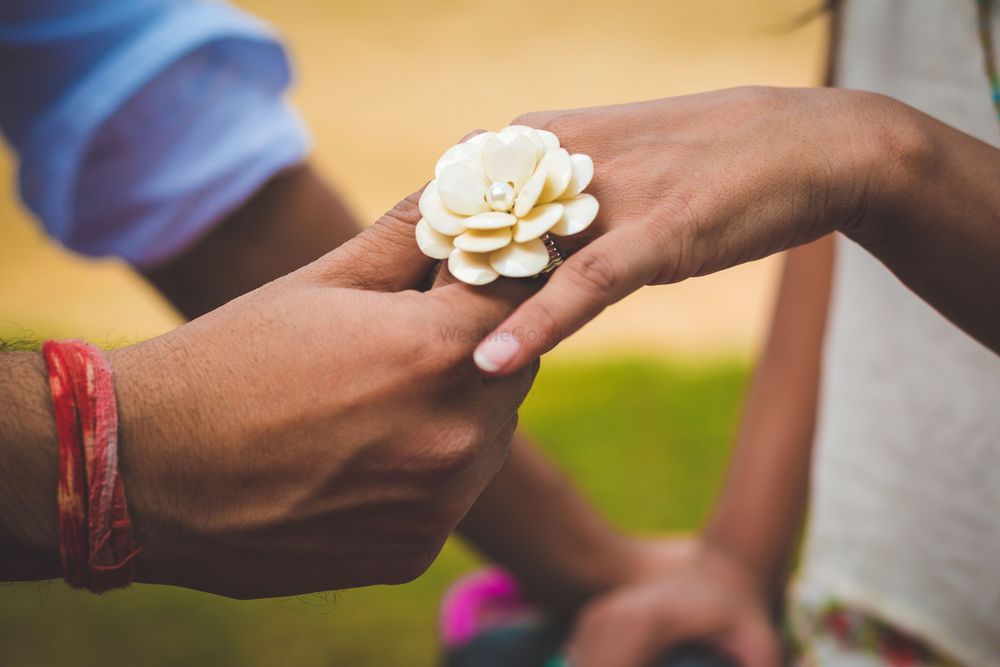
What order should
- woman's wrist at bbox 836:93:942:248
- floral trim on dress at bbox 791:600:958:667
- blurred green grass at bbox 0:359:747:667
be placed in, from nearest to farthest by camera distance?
woman's wrist at bbox 836:93:942:248
floral trim on dress at bbox 791:600:958:667
blurred green grass at bbox 0:359:747:667

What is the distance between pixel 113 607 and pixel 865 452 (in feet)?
5.61

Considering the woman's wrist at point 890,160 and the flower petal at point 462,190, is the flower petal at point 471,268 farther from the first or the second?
the woman's wrist at point 890,160

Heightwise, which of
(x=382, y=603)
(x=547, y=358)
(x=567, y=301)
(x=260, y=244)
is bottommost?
(x=547, y=358)

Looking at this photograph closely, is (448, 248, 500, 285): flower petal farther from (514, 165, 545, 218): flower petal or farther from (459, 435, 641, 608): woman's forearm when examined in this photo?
(459, 435, 641, 608): woman's forearm

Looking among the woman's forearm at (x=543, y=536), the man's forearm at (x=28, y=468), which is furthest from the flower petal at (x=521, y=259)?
the woman's forearm at (x=543, y=536)

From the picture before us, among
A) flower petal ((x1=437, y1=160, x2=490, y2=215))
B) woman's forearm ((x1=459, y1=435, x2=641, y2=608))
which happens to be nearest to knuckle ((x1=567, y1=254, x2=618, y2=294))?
flower petal ((x1=437, y1=160, x2=490, y2=215))

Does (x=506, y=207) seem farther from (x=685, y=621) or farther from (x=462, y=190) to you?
(x=685, y=621)

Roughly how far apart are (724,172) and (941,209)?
21 centimetres

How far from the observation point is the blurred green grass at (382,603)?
2.04 metres

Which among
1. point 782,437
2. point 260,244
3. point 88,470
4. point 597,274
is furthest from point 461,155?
point 782,437

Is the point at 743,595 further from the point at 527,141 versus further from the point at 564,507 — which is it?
the point at 527,141

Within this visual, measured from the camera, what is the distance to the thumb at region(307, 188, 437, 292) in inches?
33.0

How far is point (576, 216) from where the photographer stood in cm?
79

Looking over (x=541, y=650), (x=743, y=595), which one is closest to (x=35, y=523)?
(x=541, y=650)
